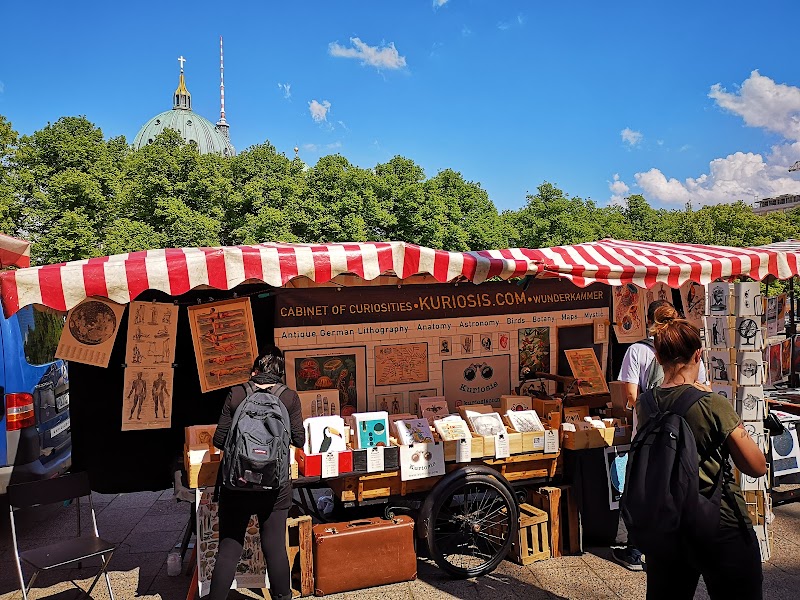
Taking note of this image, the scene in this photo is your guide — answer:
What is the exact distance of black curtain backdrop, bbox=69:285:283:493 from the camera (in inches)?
179

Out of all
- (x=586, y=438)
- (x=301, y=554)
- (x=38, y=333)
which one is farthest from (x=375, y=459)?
(x=38, y=333)

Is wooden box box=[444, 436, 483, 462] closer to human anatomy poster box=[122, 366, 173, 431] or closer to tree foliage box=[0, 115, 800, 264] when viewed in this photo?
human anatomy poster box=[122, 366, 173, 431]

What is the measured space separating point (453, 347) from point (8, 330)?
12.4 feet

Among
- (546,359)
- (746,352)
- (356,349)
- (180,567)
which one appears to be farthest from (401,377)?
(746,352)

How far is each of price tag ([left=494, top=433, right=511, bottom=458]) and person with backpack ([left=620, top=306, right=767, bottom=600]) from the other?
5.92ft

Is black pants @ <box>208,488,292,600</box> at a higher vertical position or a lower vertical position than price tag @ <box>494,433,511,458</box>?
lower

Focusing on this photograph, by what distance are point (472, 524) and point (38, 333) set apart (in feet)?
14.2

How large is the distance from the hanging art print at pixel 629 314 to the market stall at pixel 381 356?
0.53 m

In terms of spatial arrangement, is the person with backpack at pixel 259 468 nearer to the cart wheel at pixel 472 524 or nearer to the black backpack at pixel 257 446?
the black backpack at pixel 257 446

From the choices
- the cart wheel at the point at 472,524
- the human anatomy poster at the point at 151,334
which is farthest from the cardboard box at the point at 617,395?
the human anatomy poster at the point at 151,334

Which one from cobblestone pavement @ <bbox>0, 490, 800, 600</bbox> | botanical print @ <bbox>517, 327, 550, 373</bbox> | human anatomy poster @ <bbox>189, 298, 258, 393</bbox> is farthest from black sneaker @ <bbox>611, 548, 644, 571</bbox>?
human anatomy poster @ <bbox>189, 298, 258, 393</bbox>

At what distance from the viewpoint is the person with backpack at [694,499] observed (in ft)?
8.08

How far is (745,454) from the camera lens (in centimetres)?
244

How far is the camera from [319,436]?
4242mm
